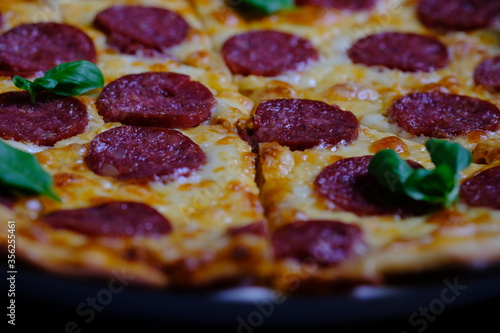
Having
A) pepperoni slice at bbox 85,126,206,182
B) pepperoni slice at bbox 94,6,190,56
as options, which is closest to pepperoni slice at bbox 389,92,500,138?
pepperoni slice at bbox 85,126,206,182

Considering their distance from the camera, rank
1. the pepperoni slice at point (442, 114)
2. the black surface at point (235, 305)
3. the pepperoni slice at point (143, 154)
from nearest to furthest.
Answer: the black surface at point (235, 305), the pepperoni slice at point (143, 154), the pepperoni slice at point (442, 114)

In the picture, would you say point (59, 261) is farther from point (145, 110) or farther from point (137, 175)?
point (145, 110)

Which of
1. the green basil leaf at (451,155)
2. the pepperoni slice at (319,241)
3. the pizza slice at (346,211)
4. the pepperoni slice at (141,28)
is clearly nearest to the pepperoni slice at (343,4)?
the pepperoni slice at (141,28)

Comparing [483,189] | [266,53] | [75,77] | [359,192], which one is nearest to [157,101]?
[75,77]

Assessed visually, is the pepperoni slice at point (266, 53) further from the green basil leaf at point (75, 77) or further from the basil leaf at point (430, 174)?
the basil leaf at point (430, 174)

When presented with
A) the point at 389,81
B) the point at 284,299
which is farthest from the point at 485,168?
the point at 284,299

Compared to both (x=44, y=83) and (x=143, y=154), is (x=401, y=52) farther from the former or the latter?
(x=44, y=83)

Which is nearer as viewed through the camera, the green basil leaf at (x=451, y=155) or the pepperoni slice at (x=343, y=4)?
the green basil leaf at (x=451, y=155)
